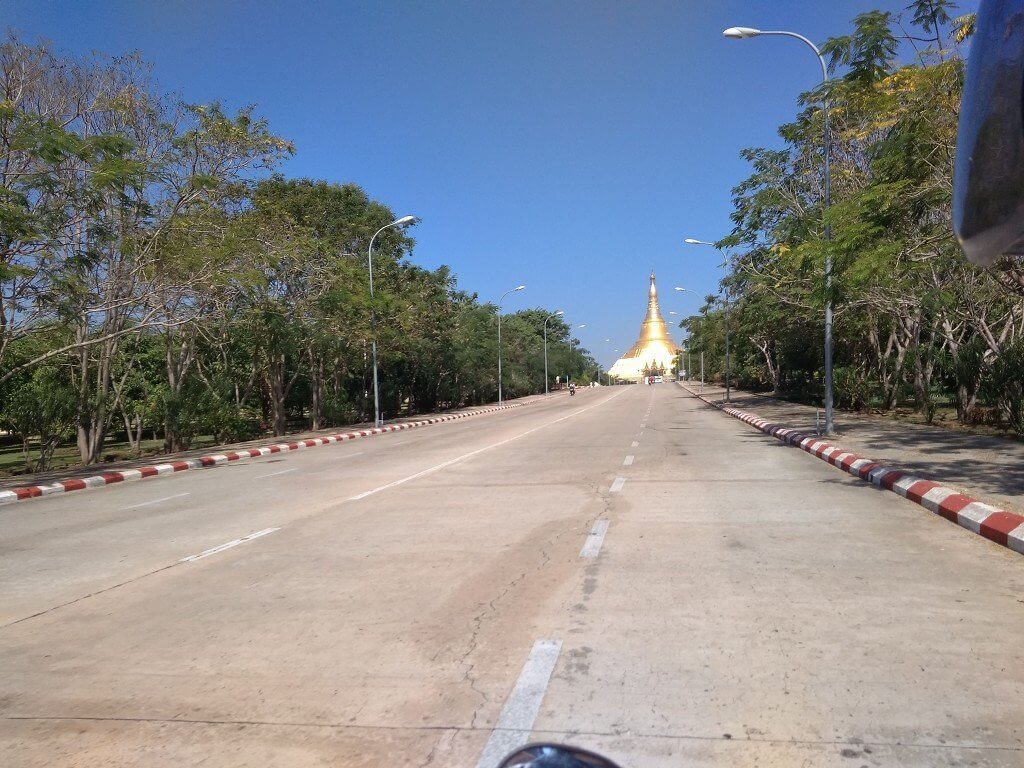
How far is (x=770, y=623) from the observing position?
15.9 feet

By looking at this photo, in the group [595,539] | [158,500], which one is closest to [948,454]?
[595,539]

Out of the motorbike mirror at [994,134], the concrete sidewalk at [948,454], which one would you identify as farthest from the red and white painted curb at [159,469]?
the motorbike mirror at [994,134]

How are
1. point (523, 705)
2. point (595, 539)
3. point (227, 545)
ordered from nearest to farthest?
point (523, 705) → point (595, 539) → point (227, 545)

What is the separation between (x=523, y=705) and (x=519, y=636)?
1.04 metres

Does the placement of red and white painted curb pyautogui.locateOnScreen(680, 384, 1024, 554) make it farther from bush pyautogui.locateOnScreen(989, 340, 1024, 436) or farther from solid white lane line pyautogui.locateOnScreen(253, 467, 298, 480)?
solid white lane line pyautogui.locateOnScreen(253, 467, 298, 480)

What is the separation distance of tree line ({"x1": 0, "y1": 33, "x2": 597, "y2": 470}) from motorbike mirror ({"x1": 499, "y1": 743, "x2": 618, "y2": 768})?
15111 mm

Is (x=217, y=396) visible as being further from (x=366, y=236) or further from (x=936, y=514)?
(x=936, y=514)

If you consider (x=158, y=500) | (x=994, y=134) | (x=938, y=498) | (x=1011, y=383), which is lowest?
(x=158, y=500)

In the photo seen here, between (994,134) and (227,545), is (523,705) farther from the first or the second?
(227,545)

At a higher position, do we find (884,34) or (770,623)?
(884,34)

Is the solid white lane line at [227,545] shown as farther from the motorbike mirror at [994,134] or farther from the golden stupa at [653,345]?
the golden stupa at [653,345]

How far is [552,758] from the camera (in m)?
1.46

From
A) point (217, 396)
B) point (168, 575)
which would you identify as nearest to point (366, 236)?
point (217, 396)

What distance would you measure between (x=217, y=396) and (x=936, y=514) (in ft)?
72.4
